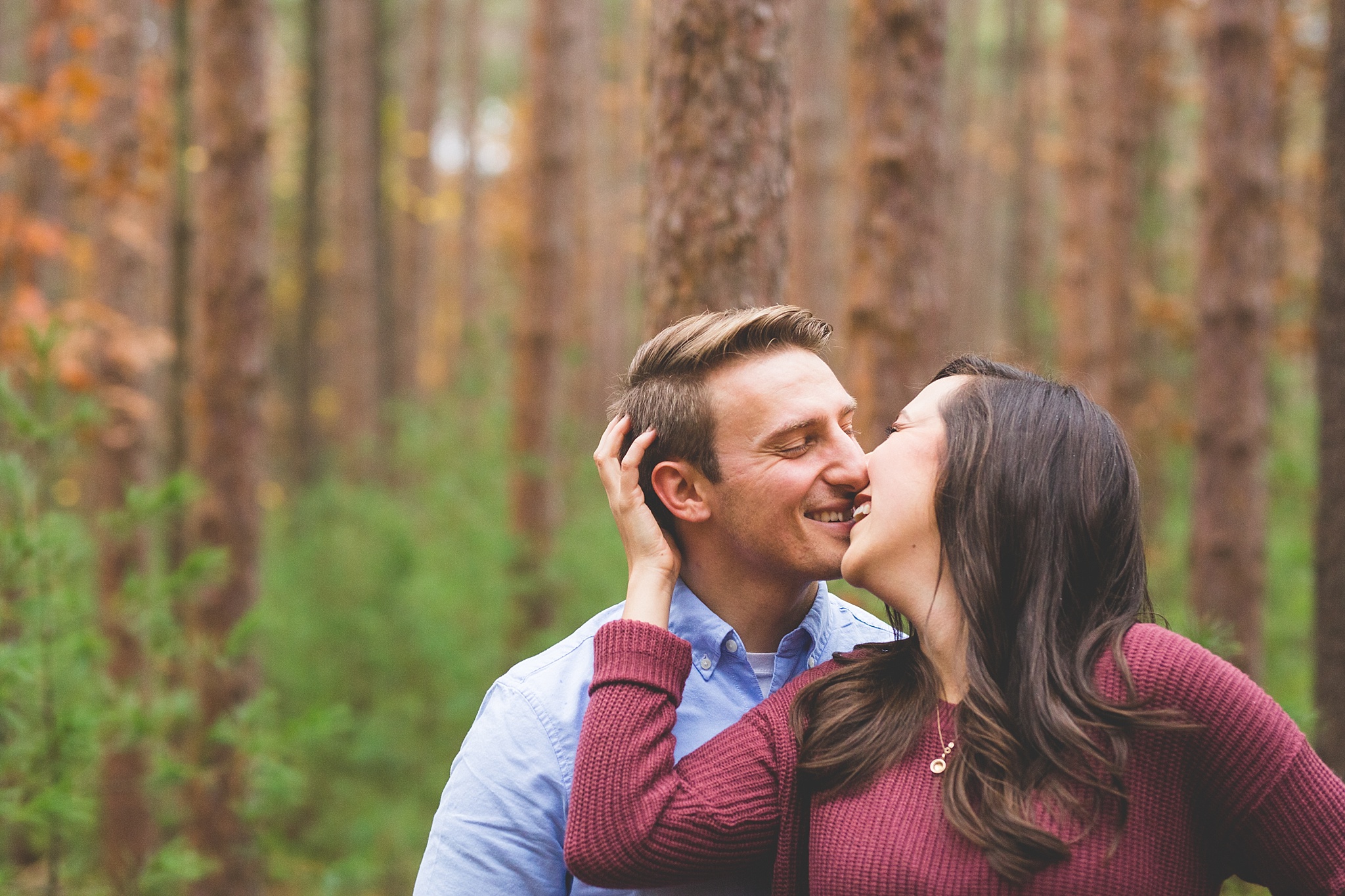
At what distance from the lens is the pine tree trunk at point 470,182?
18984mm

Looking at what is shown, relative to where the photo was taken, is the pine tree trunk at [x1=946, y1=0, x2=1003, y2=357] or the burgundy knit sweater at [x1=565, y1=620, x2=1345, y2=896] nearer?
the burgundy knit sweater at [x1=565, y1=620, x2=1345, y2=896]

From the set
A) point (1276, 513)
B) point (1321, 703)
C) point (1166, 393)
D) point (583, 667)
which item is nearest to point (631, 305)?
point (1166, 393)

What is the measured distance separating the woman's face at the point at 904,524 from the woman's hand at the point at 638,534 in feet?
1.17

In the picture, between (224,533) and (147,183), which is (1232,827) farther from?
(147,183)

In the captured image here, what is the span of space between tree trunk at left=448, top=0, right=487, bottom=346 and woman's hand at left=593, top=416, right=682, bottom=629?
1484 cm

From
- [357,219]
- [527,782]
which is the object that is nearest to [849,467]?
[527,782]

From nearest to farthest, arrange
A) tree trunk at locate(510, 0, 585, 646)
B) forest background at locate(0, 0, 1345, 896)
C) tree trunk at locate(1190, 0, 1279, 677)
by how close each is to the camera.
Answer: forest background at locate(0, 0, 1345, 896)
tree trunk at locate(1190, 0, 1279, 677)
tree trunk at locate(510, 0, 585, 646)

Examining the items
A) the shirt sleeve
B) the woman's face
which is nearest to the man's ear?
the woman's face

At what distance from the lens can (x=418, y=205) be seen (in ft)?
57.8

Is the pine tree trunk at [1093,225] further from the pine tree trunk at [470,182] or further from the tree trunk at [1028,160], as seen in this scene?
the pine tree trunk at [470,182]

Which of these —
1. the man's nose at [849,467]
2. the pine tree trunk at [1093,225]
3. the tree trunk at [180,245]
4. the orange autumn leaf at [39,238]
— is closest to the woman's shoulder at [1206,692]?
the man's nose at [849,467]

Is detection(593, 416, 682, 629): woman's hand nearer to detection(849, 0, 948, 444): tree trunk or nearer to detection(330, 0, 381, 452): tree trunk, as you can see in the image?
detection(849, 0, 948, 444): tree trunk

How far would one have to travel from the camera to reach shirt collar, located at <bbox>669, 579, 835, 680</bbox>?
239 centimetres

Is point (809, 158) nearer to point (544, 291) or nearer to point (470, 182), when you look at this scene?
point (544, 291)
